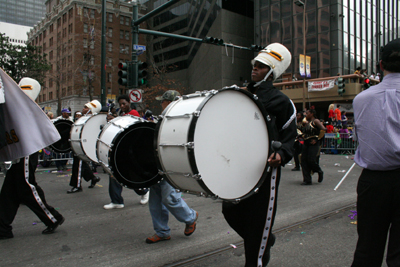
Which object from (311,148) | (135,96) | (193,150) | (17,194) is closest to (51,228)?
(17,194)

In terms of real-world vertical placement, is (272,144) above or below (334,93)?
below

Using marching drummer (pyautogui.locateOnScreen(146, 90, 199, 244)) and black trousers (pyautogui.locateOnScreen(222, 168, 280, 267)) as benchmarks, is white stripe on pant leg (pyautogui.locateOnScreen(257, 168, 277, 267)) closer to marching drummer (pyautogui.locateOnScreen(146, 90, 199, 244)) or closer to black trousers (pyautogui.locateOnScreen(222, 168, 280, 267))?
black trousers (pyautogui.locateOnScreen(222, 168, 280, 267))

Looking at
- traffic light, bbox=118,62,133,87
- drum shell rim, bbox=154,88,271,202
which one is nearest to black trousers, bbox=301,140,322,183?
drum shell rim, bbox=154,88,271,202

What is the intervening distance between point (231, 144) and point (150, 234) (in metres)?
2.53

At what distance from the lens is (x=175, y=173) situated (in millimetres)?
2789

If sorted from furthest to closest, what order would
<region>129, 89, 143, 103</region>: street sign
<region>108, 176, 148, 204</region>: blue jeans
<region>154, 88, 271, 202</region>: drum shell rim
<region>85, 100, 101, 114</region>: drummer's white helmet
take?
<region>129, 89, 143, 103</region>: street sign
<region>85, 100, 101, 114</region>: drummer's white helmet
<region>108, 176, 148, 204</region>: blue jeans
<region>154, 88, 271, 202</region>: drum shell rim

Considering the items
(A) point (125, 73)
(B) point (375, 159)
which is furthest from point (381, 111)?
(A) point (125, 73)

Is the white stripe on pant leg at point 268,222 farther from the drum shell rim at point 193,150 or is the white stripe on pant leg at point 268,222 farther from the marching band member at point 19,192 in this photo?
the marching band member at point 19,192

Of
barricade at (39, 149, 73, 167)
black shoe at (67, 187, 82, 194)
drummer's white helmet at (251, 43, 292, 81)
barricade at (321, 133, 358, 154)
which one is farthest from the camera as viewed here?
barricade at (321, 133, 358, 154)

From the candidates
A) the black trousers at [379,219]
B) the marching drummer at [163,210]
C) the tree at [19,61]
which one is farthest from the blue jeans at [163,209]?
the tree at [19,61]

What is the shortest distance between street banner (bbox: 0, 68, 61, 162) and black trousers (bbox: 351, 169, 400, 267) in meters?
2.68

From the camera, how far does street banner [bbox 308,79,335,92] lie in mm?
28902

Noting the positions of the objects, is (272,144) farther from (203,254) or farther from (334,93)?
(334,93)

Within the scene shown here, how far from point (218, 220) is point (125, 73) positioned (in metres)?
9.66
